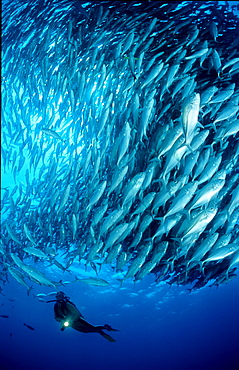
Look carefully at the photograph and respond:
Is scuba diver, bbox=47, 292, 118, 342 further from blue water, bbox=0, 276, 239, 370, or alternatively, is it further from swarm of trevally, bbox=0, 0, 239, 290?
blue water, bbox=0, 276, 239, 370

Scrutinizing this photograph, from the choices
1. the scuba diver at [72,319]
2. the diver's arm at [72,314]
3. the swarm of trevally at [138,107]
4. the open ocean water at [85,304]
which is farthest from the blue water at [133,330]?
the swarm of trevally at [138,107]

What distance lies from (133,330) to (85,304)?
1632 cm

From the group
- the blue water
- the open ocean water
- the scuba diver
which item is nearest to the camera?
the scuba diver

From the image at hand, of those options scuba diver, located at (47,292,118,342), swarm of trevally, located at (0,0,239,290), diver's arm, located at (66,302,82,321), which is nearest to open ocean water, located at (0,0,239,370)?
swarm of trevally, located at (0,0,239,290)

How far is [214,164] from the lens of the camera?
13.9ft

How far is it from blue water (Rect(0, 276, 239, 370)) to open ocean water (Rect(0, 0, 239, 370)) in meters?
0.13

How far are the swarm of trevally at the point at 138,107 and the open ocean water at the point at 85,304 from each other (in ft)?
0.27

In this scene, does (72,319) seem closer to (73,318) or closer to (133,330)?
(73,318)

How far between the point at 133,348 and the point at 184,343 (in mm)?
10515

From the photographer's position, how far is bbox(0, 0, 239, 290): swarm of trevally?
14.5 ft

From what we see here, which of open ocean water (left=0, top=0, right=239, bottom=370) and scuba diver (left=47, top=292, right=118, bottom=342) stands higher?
open ocean water (left=0, top=0, right=239, bottom=370)

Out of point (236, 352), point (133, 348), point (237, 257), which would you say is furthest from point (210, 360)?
point (237, 257)

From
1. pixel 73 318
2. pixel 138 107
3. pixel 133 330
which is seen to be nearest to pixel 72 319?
pixel 73 318

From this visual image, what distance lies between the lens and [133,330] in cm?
4469
